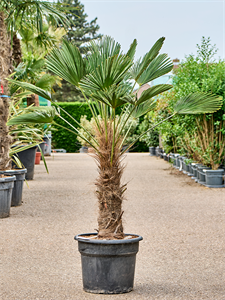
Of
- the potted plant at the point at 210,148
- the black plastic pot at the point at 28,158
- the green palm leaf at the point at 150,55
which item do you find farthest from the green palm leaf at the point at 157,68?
the black plastic pot at the point at 28,158

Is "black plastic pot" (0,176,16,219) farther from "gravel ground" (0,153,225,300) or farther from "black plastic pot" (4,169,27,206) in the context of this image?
"black plastic pot" (4,169,27,206)

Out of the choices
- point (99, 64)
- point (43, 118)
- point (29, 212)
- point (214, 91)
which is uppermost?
point (214, 91)

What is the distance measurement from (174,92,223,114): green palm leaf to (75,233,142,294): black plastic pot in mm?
1151

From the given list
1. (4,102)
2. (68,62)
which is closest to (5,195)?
(4,102)

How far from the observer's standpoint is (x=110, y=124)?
324cm

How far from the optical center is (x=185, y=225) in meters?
5.38

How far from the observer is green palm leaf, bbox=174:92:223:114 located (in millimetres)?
3418

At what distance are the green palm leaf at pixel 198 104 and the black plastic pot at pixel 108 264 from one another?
3.78 ft

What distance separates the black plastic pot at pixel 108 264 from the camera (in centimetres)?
295

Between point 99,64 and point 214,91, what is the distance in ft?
19.5

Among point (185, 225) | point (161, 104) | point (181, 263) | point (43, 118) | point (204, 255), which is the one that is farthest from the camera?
point (161, 104)

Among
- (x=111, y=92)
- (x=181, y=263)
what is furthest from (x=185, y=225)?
(x=111, y=92)

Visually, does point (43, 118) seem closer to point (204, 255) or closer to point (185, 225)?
point (204, 255)

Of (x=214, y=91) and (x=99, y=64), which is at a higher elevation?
(x=214, y=91)
